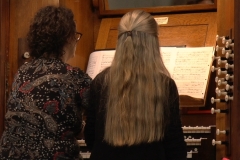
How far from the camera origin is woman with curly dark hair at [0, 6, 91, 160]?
2.58 meters

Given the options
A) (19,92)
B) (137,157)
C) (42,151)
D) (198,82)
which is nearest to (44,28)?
(19,92)

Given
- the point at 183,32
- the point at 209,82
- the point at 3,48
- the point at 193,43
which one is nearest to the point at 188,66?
the point at 209,82

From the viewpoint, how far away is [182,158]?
2.53 m

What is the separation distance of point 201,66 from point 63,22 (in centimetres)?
134

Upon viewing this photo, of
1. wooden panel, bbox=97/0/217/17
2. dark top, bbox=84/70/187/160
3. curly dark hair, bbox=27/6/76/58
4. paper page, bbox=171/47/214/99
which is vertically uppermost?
wooden panel, bbox=97/0/217/17

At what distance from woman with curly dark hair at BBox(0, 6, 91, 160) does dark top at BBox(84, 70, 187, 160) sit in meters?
0.10

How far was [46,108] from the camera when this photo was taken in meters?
2.57

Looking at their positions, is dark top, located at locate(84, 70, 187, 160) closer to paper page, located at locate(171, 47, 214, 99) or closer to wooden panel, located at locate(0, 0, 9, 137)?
paper page, located at locate(171, 47, 214, 99)

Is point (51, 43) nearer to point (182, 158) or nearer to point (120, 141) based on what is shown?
point (120, 141)

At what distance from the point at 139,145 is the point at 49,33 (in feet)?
2.32

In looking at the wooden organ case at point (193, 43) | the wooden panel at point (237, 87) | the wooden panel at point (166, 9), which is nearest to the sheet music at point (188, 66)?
the wooden organ case at point (193, 43)

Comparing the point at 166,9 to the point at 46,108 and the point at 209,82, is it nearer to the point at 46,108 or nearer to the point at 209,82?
the point at 209,82

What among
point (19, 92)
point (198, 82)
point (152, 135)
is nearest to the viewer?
point (152, 135)

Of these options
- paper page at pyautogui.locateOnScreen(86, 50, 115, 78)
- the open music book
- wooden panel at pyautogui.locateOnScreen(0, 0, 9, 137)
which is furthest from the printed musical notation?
wooden panel at pyautogui.locateOnScreen(0, 0, 9, 137)
